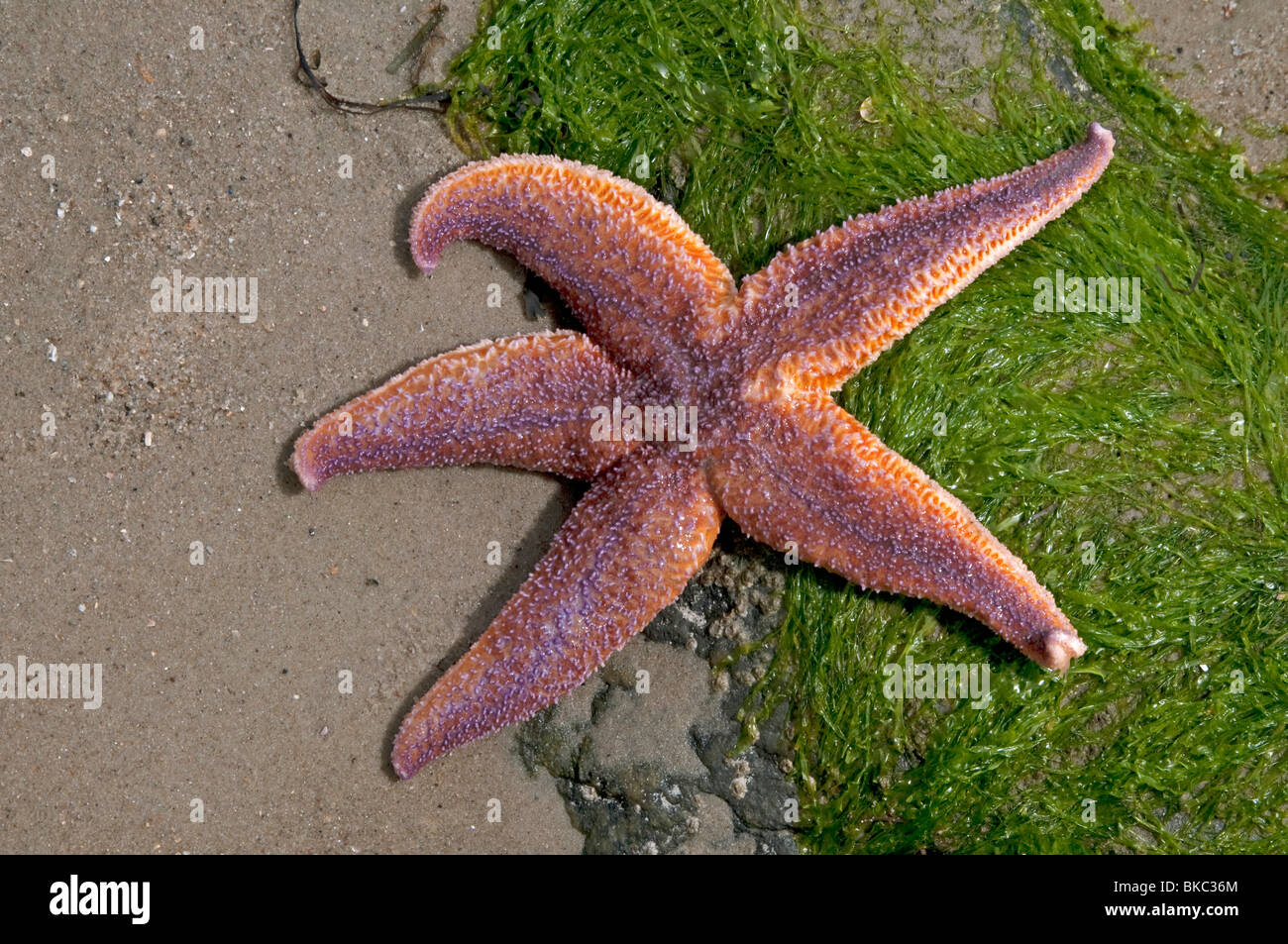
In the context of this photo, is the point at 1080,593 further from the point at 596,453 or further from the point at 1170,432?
the point at 596,453

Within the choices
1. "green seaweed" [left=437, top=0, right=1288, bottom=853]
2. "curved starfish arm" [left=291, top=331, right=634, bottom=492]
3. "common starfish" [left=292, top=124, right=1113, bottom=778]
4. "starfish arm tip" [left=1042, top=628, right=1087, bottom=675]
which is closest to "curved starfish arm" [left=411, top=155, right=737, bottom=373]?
"common starfish" [left=292, top=124, right=1113, bottom=778]

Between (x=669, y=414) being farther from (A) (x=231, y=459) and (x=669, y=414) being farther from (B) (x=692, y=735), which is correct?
(A) (x=231, y=459)

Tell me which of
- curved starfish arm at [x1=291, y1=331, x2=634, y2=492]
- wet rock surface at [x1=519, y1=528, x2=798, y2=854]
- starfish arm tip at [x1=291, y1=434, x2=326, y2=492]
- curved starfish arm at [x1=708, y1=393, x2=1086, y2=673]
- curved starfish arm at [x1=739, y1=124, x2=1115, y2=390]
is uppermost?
curved starfish arm at [x1=739, y1=124, x2=1115, y2=390]

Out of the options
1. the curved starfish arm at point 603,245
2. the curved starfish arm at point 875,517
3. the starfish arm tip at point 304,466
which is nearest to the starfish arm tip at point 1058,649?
the curved starfish arm at point 875,517

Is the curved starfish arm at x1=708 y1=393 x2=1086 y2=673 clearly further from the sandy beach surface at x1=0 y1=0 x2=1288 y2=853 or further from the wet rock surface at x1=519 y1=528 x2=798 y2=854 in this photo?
the sandy beach surface at x1=0 y1=0 x2=1288 y2=853

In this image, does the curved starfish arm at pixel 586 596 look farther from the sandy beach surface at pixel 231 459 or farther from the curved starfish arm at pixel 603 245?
the curved starfish arm at pixel 603 245

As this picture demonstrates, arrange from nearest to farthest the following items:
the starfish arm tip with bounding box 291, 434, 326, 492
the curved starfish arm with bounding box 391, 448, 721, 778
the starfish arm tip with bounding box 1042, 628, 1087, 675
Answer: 1. the starfish arm tip with bounding box 1042, 628, 1087, 675
2. the curved starfish arm with bounding box 391, 448, 721, 778
3. the starfish arm tip with bounding box 291, 434, 326, 492

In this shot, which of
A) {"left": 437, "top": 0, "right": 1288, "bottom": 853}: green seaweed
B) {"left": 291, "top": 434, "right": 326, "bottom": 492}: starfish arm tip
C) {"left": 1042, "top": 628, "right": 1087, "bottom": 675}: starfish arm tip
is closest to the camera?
{"left": 1042, "top": 628, "right": 1087, "bottom": 675}: starfish arm tip

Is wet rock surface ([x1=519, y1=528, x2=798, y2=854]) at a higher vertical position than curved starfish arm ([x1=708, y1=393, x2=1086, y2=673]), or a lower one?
lower
